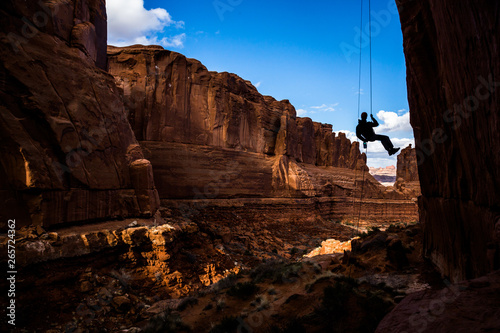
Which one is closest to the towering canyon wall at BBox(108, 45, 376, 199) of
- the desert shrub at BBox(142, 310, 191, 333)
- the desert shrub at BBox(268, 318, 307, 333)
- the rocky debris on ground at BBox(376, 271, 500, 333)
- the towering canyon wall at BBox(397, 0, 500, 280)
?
the desert shrub at BBox(142, 310, 191, 333)

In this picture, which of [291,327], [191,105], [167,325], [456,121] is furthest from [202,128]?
[456,121]

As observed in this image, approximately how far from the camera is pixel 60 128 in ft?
34.3

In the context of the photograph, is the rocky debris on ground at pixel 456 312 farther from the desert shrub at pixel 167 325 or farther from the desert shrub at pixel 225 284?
the desert shrub at pixel 225 284

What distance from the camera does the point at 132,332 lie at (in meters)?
7.94

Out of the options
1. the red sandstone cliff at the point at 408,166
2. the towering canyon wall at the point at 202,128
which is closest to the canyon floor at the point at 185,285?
the towering canyon wall at the point at 202,128

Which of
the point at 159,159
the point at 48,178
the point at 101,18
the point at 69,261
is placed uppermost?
the point at 101,18

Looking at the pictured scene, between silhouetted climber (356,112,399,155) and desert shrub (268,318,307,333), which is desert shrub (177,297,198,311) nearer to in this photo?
desert shrub (268,318,307,333)

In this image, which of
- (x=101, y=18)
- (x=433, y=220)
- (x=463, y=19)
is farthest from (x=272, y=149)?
(x=463, y=19)

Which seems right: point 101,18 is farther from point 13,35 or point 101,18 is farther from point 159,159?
point 159,159

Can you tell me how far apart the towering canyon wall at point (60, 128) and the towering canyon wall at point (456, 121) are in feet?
39.1

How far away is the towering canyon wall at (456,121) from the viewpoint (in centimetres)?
344

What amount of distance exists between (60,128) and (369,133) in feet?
37.4

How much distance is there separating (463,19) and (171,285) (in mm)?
12341

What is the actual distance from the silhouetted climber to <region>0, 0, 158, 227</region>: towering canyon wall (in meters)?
10.2
